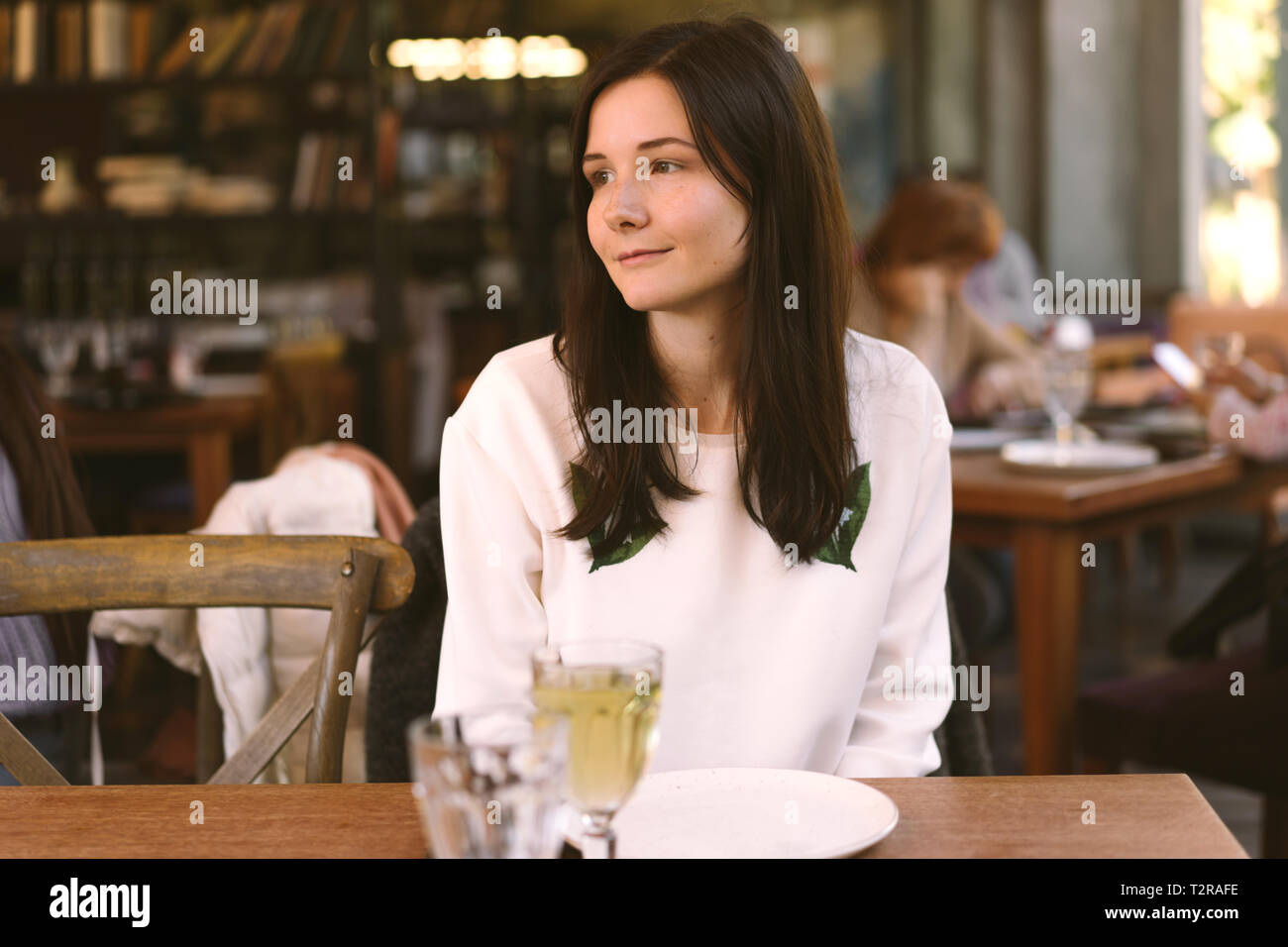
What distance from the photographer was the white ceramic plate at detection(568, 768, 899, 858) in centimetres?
96

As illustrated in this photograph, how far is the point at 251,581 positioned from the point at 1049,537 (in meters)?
1.51

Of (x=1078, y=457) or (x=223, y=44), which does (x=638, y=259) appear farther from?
(x=223, y=44)

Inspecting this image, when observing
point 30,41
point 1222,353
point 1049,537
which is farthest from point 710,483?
point 30,41

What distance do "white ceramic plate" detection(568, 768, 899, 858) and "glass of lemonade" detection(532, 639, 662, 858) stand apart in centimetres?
14

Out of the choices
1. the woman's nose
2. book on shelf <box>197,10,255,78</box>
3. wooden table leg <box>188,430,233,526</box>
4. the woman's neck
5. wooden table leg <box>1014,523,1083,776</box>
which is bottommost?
wooden table leg <box>1014,523,1083,776</box>

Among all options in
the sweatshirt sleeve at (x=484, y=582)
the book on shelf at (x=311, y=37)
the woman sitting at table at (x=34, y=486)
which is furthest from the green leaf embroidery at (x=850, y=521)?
the book on shelf at (x=311, y=37)

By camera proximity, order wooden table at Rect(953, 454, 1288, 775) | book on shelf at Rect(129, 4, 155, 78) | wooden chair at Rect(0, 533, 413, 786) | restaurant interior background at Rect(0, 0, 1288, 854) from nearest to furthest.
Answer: wooden chair at Rect(0, 533, 413, 786)
wooden table at Rect(953, 454, 1288, 775)
restaurant interior background at Rect(0, 0, 1288, 854)
book on shelf at Rect(129, 4, 155, 78)

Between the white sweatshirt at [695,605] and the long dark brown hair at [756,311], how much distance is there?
1.2 inches

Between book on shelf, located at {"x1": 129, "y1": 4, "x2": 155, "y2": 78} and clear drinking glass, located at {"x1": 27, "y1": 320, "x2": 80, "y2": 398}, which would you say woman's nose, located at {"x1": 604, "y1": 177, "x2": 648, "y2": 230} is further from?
book on shelf, located at {"x1": 129, "y1": 4, "x2": 155, "y2": 78}

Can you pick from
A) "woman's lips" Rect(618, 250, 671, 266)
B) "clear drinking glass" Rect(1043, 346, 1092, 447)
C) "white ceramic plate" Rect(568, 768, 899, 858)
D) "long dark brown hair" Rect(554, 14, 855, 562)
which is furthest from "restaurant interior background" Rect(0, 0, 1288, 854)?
"white ceramic plate" Rect(568, 768, 899, 858)

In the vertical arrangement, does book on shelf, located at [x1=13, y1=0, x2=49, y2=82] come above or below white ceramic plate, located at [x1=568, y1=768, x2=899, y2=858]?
above

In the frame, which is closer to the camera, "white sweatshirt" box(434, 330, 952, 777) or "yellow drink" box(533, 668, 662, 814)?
"yellow drink" box(533, 668, 662, 814)

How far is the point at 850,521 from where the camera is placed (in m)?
1.48

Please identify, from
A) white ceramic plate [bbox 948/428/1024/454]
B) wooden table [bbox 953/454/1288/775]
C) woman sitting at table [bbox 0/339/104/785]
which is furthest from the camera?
white ceramic plate [bbox 948/428/1024/454]
